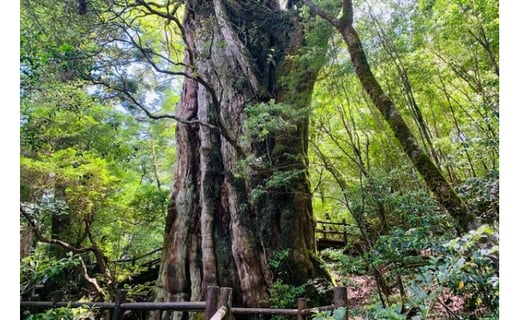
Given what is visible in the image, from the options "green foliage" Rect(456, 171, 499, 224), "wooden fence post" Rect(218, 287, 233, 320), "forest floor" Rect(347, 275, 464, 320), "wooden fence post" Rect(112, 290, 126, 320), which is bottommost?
"forest floor" Rect(347, 275, 464, 320)

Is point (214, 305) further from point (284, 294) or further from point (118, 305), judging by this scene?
point (284, 294)

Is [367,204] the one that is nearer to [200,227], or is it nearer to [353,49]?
[353,49]

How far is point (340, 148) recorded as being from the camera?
136 inches

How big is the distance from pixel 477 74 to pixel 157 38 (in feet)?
13.3

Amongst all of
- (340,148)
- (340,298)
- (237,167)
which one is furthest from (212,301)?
(340,148)

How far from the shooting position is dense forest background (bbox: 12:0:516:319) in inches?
68.6

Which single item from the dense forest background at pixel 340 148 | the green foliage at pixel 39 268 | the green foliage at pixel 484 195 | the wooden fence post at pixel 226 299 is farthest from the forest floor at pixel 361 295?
the green foliage at pixel 39 268

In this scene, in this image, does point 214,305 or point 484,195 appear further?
point 484,195

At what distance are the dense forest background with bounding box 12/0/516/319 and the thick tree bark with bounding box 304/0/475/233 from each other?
0.05 metres

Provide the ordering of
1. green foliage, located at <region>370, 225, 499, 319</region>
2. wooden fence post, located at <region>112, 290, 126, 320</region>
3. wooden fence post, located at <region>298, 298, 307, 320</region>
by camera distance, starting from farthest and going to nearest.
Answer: wooden fence post, located at <region>112, 290, 126, 320</region> < wooden fence post, located at <region>298, 298, 307, 320</region> < green foliage, located at <region>370, 225, 499, 319</region>

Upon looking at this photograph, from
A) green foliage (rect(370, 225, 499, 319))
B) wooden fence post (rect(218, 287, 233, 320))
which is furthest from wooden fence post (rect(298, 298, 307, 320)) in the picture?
green foliage (rect(370, 225, 499, 319))

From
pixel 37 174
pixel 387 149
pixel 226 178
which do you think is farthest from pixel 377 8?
pixel 37 174

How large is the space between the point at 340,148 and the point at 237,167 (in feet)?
3.61

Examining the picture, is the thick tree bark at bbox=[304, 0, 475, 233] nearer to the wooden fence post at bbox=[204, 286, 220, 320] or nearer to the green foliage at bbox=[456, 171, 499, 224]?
the green foliage at bbox=[456, 171, 499, 224]
